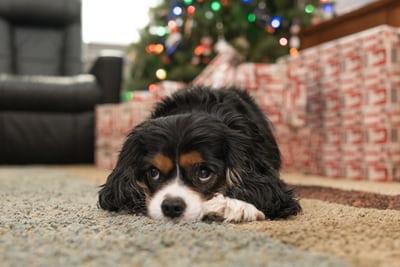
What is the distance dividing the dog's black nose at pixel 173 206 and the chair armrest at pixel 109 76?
2.82m

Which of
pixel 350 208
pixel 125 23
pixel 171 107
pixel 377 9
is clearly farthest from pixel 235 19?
pixel 350 208

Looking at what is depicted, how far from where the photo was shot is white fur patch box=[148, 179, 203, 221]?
3.92 ft

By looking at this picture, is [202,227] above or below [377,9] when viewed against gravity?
below

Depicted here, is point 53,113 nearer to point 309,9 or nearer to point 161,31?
point 161,31

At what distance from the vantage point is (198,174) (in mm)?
1284

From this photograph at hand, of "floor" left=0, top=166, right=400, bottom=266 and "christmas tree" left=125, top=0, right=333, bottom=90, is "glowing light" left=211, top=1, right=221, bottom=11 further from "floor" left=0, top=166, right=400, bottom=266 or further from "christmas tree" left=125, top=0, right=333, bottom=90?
"floor" left=0, top=166, right=400, bottom=266

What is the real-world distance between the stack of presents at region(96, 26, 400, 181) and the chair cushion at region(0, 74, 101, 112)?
624mm

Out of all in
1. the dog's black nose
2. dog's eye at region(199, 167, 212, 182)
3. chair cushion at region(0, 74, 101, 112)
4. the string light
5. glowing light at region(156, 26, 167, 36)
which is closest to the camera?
the dog's black nose

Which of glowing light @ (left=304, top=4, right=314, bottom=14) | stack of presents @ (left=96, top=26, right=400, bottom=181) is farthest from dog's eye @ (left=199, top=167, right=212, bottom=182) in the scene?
glowing light @ (left=304, top=4, right=314, bottom=14)

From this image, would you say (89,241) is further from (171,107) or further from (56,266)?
(171,107)

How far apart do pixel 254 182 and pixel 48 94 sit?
2.73 metres

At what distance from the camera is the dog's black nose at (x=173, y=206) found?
1191mm

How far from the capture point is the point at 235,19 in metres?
4.45

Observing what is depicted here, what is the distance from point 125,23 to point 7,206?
525cm
